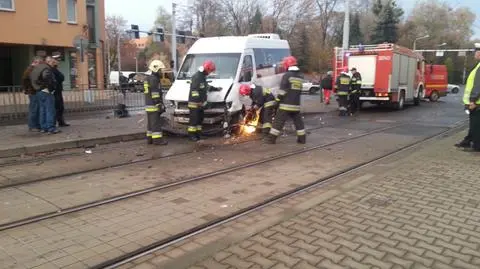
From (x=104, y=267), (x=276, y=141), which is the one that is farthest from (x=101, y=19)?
(x=104, y=267)

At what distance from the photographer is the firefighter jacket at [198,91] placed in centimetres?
1034

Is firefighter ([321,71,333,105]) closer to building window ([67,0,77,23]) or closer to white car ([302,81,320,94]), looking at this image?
white car ([302,81,320,94])

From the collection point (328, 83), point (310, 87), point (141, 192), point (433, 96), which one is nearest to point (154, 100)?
point (141, 192)

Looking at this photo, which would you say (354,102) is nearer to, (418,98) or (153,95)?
(418,98)

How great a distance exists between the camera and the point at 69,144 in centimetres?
989

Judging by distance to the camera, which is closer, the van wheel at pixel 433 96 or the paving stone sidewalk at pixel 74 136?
the paving stone sidewalk at pixel 74 136

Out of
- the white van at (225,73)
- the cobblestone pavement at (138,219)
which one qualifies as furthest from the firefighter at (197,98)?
the cobblestone pavement at (138,219)

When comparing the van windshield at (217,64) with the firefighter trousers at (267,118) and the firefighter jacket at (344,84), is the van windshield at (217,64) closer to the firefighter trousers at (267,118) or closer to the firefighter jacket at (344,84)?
the firefighter trousers at (267,118)

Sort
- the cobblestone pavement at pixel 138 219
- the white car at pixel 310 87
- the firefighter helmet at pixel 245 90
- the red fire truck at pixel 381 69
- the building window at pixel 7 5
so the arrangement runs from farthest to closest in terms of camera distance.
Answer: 1. the white car at pixel 310 87
2. the building window at pixel 7 5
3. the red fire truck at pixel 381 69
4. the firefighter helmet at pixel 245 90
5. the cobblestone pavement at pixel 138 219

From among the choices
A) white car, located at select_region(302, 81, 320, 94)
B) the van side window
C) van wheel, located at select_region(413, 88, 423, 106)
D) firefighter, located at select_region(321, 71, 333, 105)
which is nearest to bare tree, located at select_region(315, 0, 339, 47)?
white car, located at select_region(302, 81, 320, 94)

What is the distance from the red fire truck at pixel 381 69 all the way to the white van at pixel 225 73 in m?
7.43

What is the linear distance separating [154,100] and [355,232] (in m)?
6.48

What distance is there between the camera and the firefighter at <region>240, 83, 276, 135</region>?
453 inches

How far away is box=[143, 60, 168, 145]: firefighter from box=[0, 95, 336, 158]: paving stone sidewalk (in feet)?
4.02
